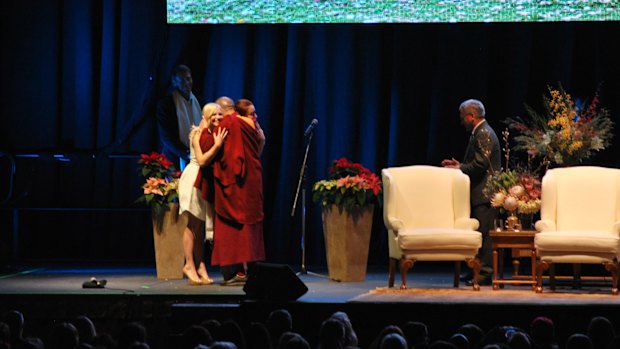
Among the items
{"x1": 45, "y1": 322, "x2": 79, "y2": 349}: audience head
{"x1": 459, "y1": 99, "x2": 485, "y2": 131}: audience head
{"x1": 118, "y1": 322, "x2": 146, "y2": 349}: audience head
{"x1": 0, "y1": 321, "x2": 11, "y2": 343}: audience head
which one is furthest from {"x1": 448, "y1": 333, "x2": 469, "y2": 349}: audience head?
{"x1": 459, "y1": 99, "x2": 485, "y2": 131}: audience head

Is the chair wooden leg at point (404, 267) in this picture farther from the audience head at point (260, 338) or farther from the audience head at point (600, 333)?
the audience head at point (260, 338)

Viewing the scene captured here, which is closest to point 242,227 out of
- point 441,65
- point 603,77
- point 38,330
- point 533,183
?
point 38,330

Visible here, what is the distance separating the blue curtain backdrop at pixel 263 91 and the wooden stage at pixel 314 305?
212 cm

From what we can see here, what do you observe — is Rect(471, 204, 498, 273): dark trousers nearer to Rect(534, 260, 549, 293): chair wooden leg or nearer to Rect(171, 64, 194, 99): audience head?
Rect(534, 260, 549, 293): chair wooden leg

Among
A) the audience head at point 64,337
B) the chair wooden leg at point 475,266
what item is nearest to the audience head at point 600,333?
the audience head at point 64,337

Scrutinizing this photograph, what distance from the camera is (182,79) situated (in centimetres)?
933

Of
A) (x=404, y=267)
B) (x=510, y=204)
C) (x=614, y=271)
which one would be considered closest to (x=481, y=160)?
(x=510, y=204)

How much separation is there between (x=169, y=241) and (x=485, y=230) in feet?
7.62

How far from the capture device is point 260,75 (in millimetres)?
10414

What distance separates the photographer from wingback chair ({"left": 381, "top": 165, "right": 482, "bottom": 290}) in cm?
A: 810

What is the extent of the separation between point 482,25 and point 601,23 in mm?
985

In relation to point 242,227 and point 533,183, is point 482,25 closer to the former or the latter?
point 533,183

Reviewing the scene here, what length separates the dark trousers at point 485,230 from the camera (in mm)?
8562

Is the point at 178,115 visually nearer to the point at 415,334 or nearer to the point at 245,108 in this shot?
the point at 245,108
